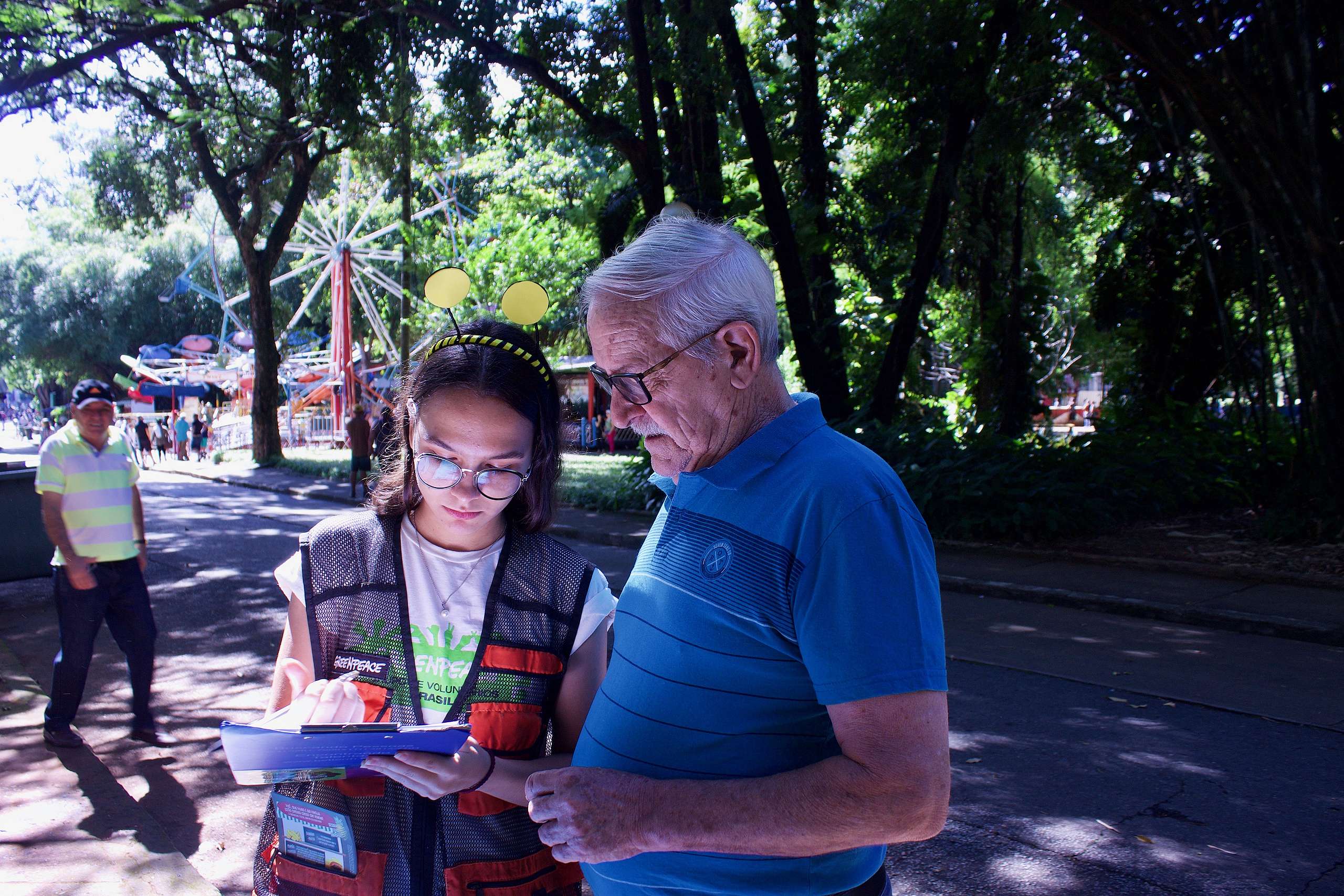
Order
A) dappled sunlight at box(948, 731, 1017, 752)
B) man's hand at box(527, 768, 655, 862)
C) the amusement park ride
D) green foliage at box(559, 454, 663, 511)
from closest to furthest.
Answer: man's hand at box(527, 768, 655, 862)
dappled sunlight at box(948, 731, 1017, 752)
green foliage at box(559, 454, 663, 511)
the amusement park ride

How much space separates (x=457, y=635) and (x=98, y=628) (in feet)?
14.3

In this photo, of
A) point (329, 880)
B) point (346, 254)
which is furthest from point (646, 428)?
point (346, 254)

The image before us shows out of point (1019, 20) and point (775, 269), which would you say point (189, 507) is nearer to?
point (775, 269)

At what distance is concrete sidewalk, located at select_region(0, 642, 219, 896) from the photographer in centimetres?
339

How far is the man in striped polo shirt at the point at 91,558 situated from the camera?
5.08 metres

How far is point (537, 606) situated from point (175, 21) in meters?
12.8

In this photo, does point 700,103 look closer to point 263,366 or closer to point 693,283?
point 693,283

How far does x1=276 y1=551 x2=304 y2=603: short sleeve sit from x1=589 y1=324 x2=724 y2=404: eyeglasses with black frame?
64 cm

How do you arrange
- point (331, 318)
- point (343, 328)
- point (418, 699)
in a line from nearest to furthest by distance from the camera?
point (418, 699)
point (343, 328)
point (331, 318)

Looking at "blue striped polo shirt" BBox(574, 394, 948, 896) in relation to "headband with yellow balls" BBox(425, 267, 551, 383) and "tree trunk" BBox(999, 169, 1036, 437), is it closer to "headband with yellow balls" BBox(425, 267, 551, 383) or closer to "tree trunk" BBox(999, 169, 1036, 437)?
Answer: "headband with yellow balls" BBox(425, 267, 551, 383)

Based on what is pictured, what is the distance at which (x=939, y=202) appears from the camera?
495 inches

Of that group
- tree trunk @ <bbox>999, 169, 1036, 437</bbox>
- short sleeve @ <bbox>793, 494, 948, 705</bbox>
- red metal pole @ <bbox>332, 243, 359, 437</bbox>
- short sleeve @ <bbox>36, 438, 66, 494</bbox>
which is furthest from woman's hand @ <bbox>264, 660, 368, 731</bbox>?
red metal pole @ <bbox>332, 243, 359, 437</bbox>

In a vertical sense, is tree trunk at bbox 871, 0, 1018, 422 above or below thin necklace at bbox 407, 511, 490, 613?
above

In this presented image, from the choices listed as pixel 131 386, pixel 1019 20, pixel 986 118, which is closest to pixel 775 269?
pixel 986 118
